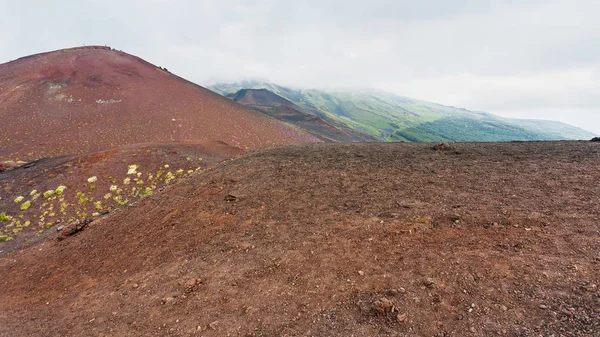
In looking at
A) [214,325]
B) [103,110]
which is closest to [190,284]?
[214,325]

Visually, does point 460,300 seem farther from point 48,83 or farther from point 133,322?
point 48,83

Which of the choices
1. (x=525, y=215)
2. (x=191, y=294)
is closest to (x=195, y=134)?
(x=191, y=294)

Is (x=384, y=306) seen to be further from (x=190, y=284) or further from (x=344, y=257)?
(x=190, y=284)

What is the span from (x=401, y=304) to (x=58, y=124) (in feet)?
137

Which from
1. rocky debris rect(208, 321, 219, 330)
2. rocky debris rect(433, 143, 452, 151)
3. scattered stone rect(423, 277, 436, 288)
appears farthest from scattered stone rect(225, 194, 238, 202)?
rocky debris rect(433, 143, 452, 151)

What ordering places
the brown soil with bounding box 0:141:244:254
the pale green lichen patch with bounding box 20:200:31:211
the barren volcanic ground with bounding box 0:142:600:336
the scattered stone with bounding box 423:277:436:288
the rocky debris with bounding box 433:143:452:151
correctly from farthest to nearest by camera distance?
the pale green lichen patch with bounding box 20:200:31:211 → the brown soil with bounding box 0:141:244:254 → the rocky debris with bounding box 433:143:452:151 → the scattered stone with bounding box 423:277:436:288 → the barren volcanic ground with bounding box 0:142:600:336

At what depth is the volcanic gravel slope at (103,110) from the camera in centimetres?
3105

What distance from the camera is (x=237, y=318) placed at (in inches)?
236

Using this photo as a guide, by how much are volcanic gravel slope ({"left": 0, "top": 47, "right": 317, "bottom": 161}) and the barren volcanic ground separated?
2303cm

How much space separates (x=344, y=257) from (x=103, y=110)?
41375 millimetres

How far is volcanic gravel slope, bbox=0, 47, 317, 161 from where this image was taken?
1222 inches

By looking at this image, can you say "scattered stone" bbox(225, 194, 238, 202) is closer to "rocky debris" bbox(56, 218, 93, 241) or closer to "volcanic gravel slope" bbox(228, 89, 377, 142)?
"rocky debris" bbox(56, 218, 93, 241)

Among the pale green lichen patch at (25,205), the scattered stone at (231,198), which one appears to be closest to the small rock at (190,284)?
the scattered stone at (231,198)

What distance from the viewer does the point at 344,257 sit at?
7270mm
